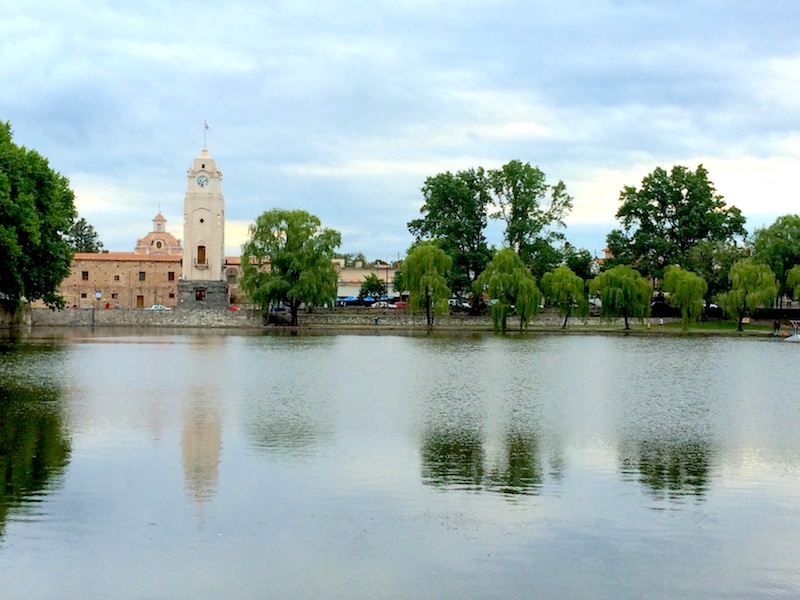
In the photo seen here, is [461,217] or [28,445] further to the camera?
[461,217]

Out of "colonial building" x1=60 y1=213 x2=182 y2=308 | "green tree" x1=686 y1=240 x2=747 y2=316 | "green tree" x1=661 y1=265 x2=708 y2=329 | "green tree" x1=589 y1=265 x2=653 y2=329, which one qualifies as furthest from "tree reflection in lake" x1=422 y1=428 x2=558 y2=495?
"colonial building" x1=60 y1=213 x2=182 y2=308

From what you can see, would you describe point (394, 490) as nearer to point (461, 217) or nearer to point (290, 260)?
point (290, 260)

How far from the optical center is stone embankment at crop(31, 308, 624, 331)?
63.8 m

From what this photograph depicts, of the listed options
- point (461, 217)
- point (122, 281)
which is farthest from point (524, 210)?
point (122, 281)

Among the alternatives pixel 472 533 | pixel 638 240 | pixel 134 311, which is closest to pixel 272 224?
pixel 134 311

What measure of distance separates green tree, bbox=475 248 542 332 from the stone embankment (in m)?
5.21

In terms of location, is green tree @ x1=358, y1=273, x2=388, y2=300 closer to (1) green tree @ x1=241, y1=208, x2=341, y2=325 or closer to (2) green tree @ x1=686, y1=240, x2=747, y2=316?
(1) green tree @ x1=241, y1=208, x2=341, y2=325

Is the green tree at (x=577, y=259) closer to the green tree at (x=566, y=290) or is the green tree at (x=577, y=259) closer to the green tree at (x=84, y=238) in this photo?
the green tree at (x=566, y=290)

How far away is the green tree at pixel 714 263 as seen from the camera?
62.3m

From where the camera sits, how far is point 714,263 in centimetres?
6288

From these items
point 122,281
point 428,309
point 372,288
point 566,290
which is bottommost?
point 428,309

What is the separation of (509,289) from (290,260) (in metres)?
14.5

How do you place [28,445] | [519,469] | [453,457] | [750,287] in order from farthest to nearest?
[750,287], [28,445], [453,457], [519,469]

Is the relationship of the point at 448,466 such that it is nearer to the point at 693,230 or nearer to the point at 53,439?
the point at 53,439
